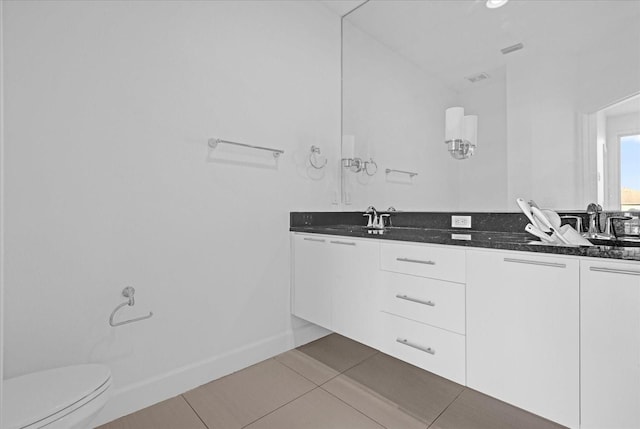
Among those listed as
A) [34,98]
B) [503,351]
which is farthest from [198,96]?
[503,351]

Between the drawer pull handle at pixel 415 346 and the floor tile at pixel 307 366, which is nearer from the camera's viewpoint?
the drawer pull handle at pixel 415 346

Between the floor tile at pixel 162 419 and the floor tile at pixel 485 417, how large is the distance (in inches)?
44.9

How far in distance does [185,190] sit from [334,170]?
1.23 m

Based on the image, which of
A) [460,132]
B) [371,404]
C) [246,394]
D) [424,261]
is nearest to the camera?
[424,261]

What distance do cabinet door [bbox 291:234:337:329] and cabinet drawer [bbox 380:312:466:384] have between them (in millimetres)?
453

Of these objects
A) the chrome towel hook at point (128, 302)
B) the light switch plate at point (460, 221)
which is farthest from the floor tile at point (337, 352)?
the chrome towel hook at point (128, 302)

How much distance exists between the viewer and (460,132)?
2.10 metres

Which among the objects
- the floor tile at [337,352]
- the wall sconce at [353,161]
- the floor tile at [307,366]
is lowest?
the floor tile at [307,366]

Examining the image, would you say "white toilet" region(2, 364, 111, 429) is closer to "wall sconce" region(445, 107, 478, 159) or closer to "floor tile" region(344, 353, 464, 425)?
"floor tile" region(344, 353, 464, 425)

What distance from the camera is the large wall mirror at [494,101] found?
160 cm

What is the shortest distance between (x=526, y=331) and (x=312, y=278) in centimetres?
124

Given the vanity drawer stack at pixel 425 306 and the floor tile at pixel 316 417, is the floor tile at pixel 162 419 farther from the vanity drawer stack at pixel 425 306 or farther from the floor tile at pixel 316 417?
the vanity drawer stack at pixel 425 306

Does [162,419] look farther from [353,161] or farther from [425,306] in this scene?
[353,161]

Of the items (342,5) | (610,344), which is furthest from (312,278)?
(342,5)
